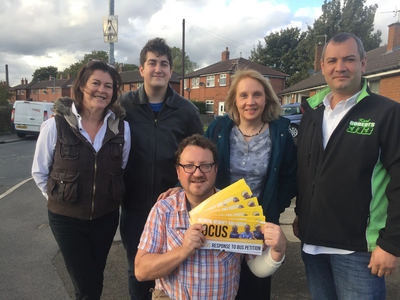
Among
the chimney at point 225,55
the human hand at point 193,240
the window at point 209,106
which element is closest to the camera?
the human hand at point 193,240

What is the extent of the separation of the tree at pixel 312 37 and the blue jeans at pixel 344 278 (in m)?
40.4

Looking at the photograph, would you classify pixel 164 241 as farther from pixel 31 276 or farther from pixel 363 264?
pixel 31 276

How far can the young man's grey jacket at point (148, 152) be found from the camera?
270cm

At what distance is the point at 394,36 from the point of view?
1739 centimetres

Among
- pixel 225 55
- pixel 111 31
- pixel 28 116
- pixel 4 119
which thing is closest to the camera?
pixel 111 31

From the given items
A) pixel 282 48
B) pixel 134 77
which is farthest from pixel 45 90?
pixel 282 48

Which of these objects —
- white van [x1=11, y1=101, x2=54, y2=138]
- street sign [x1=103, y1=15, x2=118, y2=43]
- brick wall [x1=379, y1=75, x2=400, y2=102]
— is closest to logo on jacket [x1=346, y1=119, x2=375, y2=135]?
street sign [x1=103, y1=15, x2=118, y2=43]

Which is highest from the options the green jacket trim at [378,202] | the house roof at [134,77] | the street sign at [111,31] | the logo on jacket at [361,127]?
the house roof at [134,77]

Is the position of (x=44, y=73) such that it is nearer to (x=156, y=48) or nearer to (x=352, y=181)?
(x=156, y=48)

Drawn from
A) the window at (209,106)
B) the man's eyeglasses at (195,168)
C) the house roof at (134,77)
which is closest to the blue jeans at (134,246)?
the man's eyeglasses at (195,168)


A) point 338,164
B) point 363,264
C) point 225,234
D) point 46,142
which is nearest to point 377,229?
point 363,264

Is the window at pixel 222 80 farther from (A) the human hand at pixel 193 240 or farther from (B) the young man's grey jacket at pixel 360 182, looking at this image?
(A) the human hand at pixel 193 240

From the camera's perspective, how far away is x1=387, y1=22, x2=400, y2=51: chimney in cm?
1702

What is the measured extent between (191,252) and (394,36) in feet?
69.4
